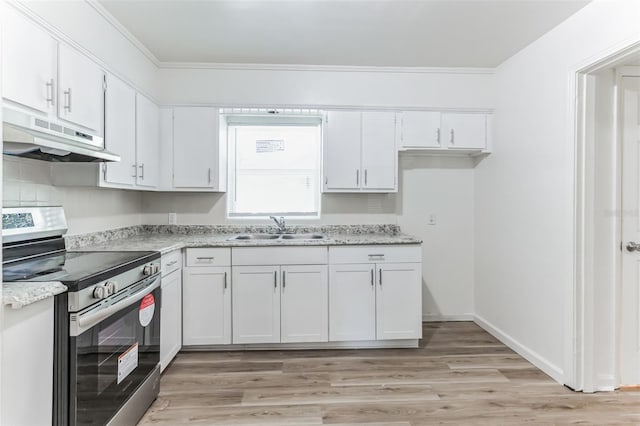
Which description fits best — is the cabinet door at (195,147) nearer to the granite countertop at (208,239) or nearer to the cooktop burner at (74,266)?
the granite countertop at (208,239)

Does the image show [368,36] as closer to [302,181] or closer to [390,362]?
[302,181]

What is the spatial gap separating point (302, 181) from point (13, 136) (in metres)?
2.47

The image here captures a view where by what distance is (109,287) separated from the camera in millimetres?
1647

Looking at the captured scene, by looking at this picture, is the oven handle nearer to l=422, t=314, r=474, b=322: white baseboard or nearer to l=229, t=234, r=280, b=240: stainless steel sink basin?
l=229, t=234, r=280, b=240: stainless steel sink basin

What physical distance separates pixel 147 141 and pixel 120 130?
0.43 m

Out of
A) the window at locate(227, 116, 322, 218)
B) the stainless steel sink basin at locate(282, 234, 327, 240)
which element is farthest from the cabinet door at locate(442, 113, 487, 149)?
the stainless steel sink basin at locate(282, 234, 327, 240)

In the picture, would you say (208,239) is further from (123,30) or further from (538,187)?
(538,187)

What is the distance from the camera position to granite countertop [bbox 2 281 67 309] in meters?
1.21

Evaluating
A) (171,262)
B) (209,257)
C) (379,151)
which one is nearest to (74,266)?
(171,262)

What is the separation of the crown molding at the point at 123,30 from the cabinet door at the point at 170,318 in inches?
74.3

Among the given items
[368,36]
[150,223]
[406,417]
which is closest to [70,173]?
[150,223]

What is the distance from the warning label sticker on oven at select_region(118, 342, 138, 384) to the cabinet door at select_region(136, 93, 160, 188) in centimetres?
142

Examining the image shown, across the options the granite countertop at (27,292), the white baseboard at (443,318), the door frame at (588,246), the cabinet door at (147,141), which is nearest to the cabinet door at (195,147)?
the cabinet door at (147,141)

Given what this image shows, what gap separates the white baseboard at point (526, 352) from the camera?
2.46 metres
